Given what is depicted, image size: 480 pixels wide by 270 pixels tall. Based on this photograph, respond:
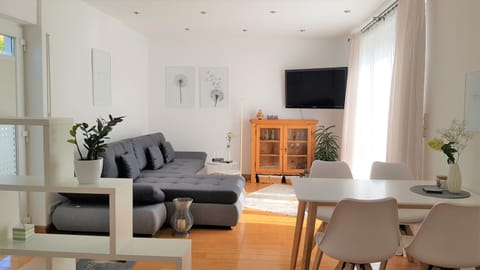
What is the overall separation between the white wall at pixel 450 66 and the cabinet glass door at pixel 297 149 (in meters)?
3.48

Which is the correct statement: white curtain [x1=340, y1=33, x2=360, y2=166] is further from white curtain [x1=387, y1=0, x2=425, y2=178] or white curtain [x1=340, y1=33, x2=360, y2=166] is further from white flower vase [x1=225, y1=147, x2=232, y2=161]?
white curtain [x1=387, y1=0, x2=425, y2=178]

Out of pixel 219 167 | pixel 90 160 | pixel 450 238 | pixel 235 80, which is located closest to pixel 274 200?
pixel 219 167

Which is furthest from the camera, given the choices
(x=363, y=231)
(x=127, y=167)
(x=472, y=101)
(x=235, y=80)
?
(x=235, y=80)

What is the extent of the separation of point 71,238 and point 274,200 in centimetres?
384

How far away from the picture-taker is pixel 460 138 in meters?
3.18

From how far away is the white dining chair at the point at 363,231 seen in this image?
2330mm

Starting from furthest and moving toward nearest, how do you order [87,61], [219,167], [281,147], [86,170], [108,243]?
[281,147]
[219,167]
[87,61]
[108,243]
[86,170]

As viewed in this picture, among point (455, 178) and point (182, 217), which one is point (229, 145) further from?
point (455, 178)

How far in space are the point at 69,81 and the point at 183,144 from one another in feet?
10.4

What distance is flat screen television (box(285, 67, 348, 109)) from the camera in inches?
279

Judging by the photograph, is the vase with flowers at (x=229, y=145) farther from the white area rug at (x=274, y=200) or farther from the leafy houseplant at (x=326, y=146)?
the leafy houseplant at (x=326, y=146)

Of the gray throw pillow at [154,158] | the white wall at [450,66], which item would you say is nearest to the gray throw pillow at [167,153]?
the gray throw pillow at [154,158]

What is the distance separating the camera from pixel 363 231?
2.36m

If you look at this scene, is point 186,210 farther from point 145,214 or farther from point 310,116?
point 310,116
